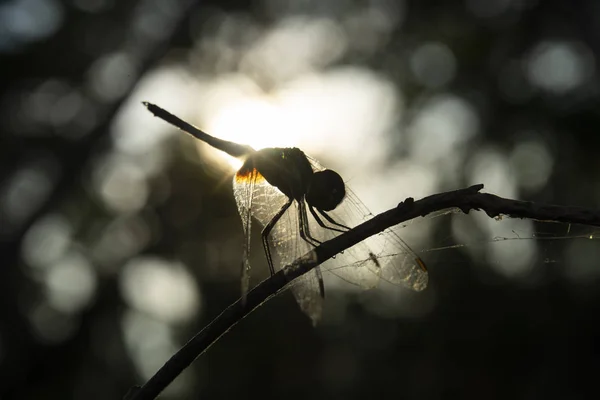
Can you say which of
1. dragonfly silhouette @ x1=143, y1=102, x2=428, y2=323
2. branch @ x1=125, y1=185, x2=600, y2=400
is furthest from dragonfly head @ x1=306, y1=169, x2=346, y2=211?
branch @ x1=125, y1=185, x2=600, y2=400

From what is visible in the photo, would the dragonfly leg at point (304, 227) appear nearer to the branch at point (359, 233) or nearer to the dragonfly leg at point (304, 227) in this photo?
the dragonfly leg at point (304, 227)

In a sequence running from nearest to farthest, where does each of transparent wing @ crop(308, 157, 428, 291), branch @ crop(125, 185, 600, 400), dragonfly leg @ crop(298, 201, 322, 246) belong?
branch @ crop(125, 185, 600, 400) → transparent wing @ crop(308, 157, 428, 291) → dragonfly leg @ crop(298, 201, 322, 246)

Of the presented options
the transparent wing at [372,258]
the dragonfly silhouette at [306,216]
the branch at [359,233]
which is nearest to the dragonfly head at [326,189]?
the dragonfly silhouette at [306,216]

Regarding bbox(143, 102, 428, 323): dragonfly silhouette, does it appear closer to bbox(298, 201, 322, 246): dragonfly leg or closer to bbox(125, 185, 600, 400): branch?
bbox(298, 201, 322, 246): dragonfly leg

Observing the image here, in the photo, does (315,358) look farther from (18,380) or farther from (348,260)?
(348,260)

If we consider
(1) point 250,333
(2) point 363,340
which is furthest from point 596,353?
(2) point 363,340

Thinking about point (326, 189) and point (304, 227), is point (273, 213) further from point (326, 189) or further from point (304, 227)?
point (326, 189)
